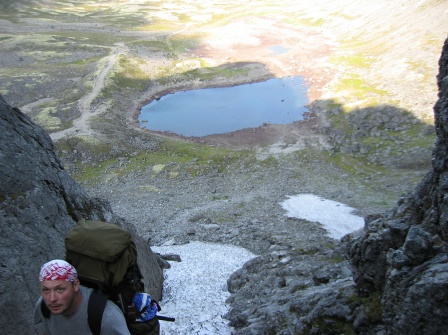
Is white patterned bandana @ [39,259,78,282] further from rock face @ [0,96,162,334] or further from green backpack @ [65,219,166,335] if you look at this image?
rock face @ [0,96,162,334]

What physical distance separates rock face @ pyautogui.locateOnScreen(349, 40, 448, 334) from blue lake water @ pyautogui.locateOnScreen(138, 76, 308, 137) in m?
65.0

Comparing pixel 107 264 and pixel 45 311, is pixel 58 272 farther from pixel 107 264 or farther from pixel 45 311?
pixel 45 311

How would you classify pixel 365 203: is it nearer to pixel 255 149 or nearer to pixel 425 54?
pixel 255 149

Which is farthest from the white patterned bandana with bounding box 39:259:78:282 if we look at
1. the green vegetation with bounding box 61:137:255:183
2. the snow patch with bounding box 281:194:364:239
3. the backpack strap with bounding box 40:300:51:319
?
the green vegetation with bounding box 61:137:255:183

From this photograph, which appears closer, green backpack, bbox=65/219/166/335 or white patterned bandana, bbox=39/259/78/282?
white patterned bandana, bbox=39/259/78/282

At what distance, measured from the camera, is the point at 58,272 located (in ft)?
21.0

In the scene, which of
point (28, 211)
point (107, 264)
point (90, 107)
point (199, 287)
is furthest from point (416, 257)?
point (90, 107)

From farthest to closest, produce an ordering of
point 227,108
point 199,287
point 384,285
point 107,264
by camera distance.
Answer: point 227,108
point 199,287
point 384,285
point 107,264

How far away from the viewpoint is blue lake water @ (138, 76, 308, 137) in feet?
265

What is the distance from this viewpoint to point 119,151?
214 ft

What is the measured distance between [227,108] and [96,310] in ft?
279

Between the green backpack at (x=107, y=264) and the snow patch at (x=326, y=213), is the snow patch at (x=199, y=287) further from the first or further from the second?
the snow patch at (x=326, y=213)

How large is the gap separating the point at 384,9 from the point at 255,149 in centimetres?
7779

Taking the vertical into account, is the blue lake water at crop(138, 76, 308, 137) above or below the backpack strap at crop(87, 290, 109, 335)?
below
